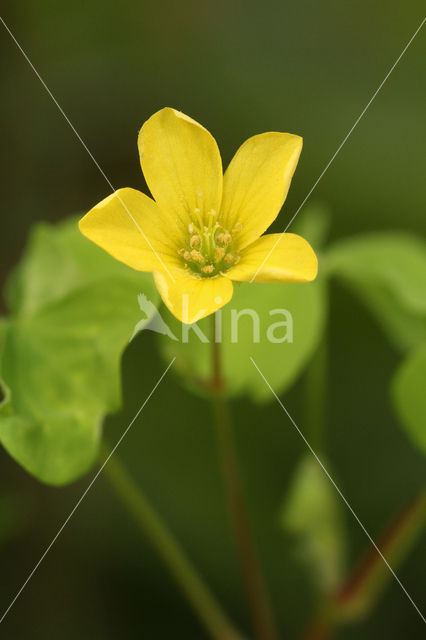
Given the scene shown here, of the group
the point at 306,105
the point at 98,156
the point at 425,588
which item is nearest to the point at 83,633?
the point at 425,588

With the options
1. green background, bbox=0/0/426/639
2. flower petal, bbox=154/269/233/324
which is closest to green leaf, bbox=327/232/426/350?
flower petal, bbox=154/269/233/324

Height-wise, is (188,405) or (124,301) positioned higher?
(124,301)

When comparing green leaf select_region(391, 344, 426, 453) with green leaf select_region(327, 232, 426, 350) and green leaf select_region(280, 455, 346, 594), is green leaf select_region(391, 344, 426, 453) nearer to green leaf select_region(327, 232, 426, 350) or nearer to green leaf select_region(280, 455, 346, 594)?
green leaf select_region(327, 232, 426, 350)

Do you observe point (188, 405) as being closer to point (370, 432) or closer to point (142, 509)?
point (370, 432)

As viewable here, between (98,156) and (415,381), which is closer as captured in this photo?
(415,381)

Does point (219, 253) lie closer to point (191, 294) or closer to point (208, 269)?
point (208, 269)
